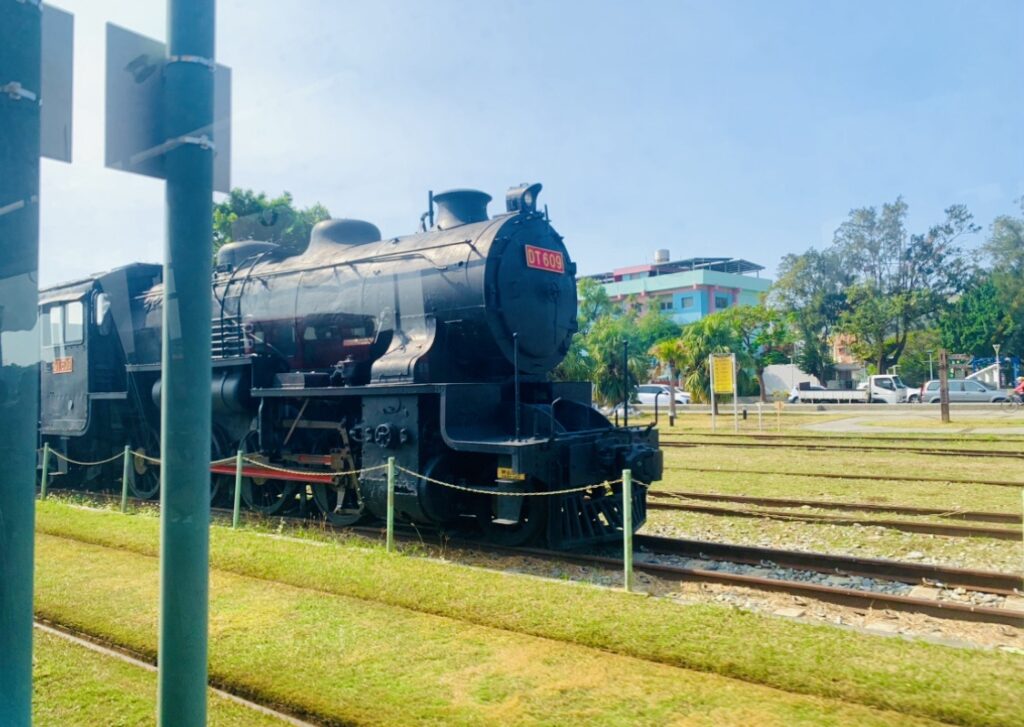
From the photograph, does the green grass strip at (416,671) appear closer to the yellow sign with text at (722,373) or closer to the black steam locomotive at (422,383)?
the black steam locomotive at (422,383)

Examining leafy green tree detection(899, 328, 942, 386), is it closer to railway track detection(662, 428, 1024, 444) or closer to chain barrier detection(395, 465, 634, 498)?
railway track detection(662, 428, 1024, 444)

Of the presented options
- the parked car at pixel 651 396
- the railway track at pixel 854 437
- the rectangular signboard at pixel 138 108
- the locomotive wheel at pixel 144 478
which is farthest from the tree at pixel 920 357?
the rectangular signboard at pixel 138 108

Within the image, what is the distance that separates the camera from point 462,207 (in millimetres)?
10617

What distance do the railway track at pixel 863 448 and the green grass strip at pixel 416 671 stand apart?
1591 cm

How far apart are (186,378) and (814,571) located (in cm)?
713

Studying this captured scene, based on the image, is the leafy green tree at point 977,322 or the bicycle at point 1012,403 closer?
the bicycle at point 1012,403

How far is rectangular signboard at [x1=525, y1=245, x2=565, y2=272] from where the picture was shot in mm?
9773

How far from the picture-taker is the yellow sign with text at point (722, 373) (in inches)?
1109

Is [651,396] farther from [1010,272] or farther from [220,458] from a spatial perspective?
[220,458]

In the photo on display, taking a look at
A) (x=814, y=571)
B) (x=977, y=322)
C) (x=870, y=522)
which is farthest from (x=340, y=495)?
(x=977, y=322)

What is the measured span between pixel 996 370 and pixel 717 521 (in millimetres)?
53885

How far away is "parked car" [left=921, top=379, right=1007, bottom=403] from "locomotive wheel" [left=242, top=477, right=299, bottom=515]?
4255 centimetres

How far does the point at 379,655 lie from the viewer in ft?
17.3

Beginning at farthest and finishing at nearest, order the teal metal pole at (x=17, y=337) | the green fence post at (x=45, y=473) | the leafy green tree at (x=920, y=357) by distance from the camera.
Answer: the leafy green tree at (x=920, y=357), the green fence post at (x=45, y=473), the teal metal pole at (x=17, y=337)
